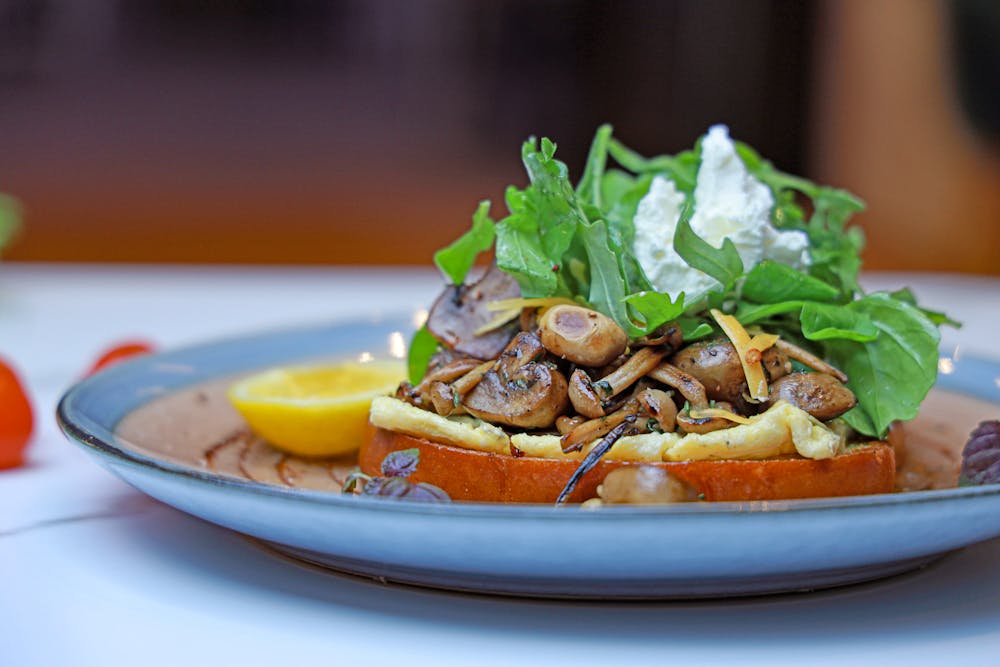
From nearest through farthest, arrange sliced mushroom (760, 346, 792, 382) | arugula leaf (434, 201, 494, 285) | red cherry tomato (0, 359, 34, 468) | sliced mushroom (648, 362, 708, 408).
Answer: sliced mushroom (648, 362, 708, 408)
sliced mushroom (760, 346, 792, 382)
arugula leaf (434, 201, 494, 285)
red cherry tomato (0, 359, 34, 468)

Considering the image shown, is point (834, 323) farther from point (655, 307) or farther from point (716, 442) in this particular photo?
point (716, 442)

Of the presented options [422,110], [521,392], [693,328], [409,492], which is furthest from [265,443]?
[422,110]

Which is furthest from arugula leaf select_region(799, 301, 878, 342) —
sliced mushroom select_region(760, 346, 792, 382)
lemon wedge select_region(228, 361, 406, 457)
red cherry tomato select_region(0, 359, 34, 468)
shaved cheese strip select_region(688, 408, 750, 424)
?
red cherry tomato select_region(0, 359, 34, 468)

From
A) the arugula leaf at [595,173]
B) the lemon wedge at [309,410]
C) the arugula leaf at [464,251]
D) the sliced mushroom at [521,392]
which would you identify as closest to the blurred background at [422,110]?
the lemon wedge at [309,410]

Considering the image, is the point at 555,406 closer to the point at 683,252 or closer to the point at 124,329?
the point at 683,252

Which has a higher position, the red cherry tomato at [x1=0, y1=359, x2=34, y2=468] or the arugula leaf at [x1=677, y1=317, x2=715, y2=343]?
the arugula leaf at [x1=677, y1=317, x2=715, y2=343]

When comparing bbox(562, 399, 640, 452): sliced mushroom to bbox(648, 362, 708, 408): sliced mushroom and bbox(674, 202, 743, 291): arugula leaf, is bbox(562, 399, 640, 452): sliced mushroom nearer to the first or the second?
bbox(648, 362, 708, 408): sliced mushroom
